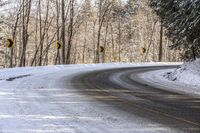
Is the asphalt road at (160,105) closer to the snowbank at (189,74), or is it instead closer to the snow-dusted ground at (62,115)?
the snow-dusted ground at (62,115)

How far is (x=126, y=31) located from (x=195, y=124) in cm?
7324

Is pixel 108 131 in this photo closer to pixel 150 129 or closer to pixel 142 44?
pixel 150 129

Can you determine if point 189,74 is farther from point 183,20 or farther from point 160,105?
point 160,105

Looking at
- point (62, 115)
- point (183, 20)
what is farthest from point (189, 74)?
point (62, 115)

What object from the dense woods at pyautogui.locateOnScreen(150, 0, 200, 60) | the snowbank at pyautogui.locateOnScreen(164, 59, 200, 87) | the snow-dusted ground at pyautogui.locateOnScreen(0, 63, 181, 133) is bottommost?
the snow-dusted ground at pyautogui.locateOnScreen(0, 63, 181, 133)

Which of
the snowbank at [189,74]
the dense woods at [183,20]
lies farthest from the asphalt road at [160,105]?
the dense woods at [183,20]

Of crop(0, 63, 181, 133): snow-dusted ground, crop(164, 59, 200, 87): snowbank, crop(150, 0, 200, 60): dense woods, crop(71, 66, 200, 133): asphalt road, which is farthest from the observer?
crop(164, 59, 200, 87): snowbank

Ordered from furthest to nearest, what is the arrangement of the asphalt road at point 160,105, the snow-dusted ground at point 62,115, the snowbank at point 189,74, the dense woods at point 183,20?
the snowbank at point 189,74, the dense woods at point 183,20, the asphalt road at point 160,105, the snow-dusted ground at point 62,115

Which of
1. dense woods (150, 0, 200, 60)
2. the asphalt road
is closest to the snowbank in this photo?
dense woods (150, 0, 200, 60)

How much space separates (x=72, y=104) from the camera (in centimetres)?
1027

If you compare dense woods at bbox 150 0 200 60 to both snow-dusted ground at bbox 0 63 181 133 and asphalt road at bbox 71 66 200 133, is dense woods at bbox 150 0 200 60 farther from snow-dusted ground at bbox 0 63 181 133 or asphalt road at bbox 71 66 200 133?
Answer: snow-dusted ground at bbox 0 63 181 133

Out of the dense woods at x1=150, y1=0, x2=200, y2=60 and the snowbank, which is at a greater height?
the dense woods at x1=150, y1=0, x2=200, y2=60

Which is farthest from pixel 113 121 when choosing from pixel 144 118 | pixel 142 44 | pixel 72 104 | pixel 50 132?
pixel 142 44

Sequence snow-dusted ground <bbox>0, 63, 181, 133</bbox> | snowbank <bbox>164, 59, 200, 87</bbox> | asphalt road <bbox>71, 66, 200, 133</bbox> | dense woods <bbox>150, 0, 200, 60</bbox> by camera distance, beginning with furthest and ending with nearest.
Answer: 1. snowbank <bbox>164, 59, 200, 87</bbox>
2. dense woods <bbox>150, 0, 200, 60</bbox>
3. asphalt road <bbox>71, 66, 200, 133</bbox>
4. snow-dusted ground <bbox>0, 63, 181, 133</bbox>
